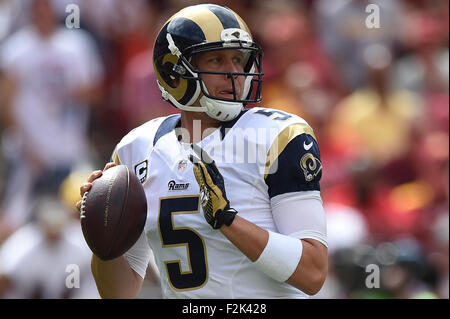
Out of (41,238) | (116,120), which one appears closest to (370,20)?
(116,120)

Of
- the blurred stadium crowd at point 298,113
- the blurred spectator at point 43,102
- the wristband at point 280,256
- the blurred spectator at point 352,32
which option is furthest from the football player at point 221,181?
the blurred spectator at point 352,32

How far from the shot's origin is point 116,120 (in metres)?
6.93

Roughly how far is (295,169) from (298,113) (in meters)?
3.54

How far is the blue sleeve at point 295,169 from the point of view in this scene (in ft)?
9.76

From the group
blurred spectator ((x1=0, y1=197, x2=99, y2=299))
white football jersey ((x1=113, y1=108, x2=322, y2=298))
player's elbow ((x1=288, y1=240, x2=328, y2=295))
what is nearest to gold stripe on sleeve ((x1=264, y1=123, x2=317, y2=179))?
white football jersey ((x1=113, y1=108, x2=322, y2=298))

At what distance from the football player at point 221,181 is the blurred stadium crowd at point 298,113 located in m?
2.04

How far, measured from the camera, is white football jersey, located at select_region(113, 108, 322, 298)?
302cm

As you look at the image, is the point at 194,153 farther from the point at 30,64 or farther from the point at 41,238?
the point at 30,64

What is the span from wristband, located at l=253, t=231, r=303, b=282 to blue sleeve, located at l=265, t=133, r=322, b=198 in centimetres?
17

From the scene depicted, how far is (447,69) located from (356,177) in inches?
58.8

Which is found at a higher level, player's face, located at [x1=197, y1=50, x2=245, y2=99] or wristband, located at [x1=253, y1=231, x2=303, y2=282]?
player's face, located at [x1=197, y1=50, x2=245, y2=99]

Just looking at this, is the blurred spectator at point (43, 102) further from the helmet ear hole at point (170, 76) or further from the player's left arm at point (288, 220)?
the player's left arm at point (288, 220)

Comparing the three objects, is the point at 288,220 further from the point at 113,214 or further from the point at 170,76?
the point at 170,76

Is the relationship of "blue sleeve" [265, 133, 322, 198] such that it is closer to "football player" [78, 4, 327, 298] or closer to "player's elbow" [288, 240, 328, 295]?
"football player" [78, 4, 327, 298]
